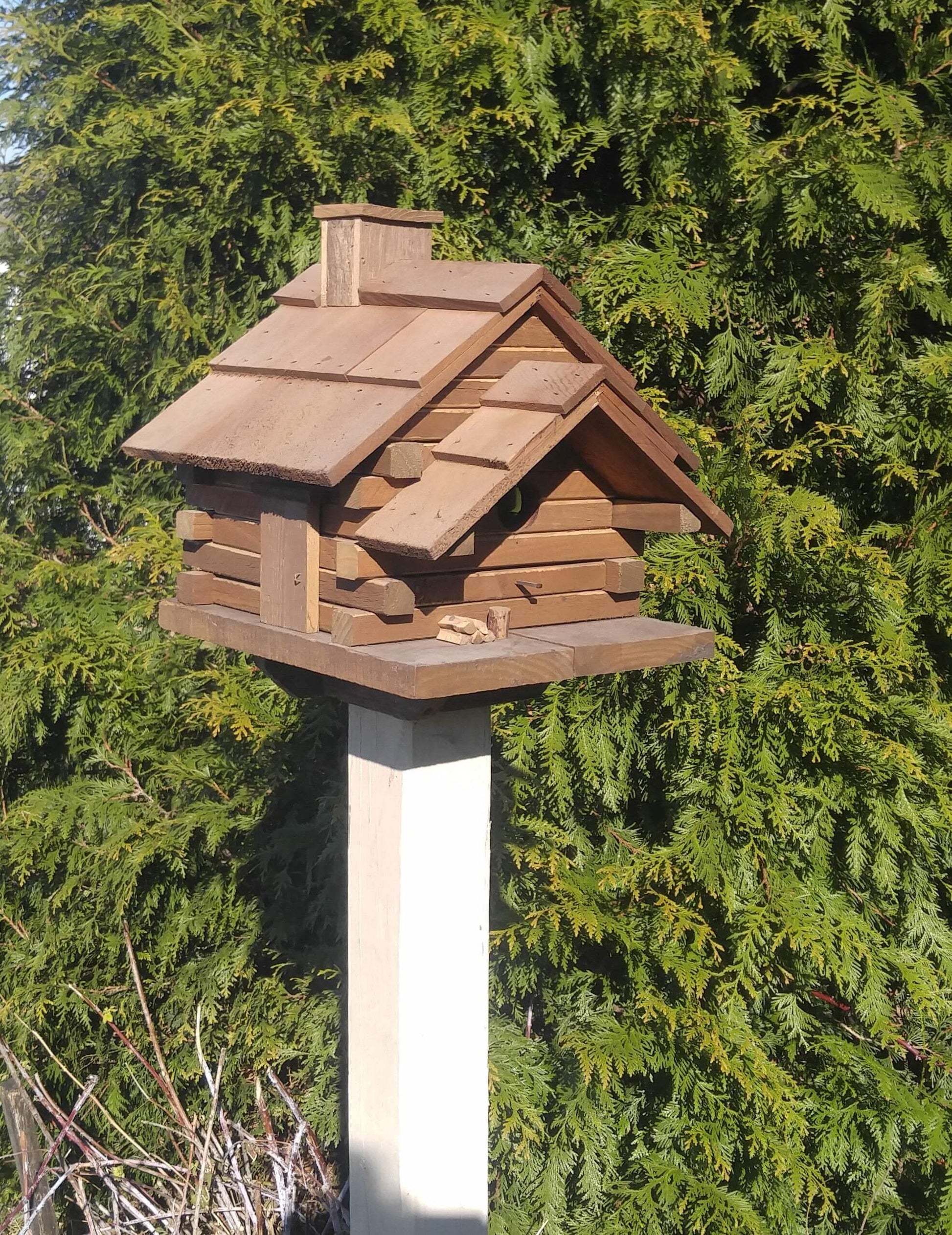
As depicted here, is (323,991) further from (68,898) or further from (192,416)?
(192,416)

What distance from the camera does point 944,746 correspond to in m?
3.00

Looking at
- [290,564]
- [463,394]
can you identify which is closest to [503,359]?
[463,394]

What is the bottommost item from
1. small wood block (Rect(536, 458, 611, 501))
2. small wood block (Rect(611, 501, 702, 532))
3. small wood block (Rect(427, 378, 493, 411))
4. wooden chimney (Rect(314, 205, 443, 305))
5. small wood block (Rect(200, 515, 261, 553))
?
small wood block (Rect(200, 515, 261, 553))

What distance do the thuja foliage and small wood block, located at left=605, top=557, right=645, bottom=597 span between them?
1.23 m

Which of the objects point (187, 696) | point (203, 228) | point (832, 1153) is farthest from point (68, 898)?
point (832, 1153)

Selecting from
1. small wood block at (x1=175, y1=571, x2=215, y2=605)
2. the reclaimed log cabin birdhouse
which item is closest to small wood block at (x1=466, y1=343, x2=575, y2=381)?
the reclaimed log cabin birdhouse

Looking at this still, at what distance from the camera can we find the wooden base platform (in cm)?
143

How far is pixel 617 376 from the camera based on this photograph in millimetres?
1642

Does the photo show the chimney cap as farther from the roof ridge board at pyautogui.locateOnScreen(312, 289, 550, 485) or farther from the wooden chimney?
the roof ridge board at pyautogui.locateOnScreen(312, 289, 550, 485)

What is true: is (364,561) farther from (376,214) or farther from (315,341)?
(376,214)

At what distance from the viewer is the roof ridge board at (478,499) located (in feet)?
4.61

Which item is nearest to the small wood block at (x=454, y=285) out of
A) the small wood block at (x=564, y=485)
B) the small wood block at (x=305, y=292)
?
the small wood block at (x=305, y=292)

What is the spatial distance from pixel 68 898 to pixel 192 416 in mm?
2196

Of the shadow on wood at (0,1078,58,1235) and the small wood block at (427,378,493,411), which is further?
the shadow on wood at (0,1078,58,1235)
